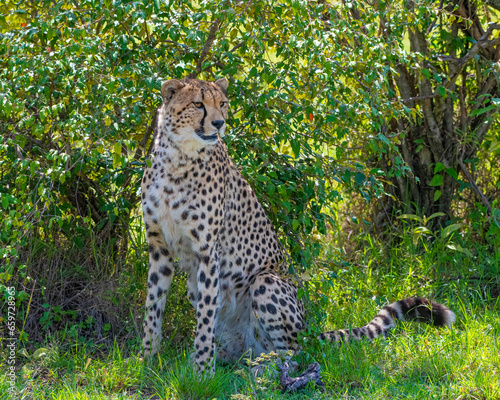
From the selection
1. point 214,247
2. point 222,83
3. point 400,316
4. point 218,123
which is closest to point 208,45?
point 222,83

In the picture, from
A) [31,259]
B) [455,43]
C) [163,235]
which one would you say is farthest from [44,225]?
[455,43]

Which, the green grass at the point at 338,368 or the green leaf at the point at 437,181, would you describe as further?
the green leaf at the point at 437,181

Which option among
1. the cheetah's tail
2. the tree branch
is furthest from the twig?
the tree branch

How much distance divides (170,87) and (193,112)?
174mm

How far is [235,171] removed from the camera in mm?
3609

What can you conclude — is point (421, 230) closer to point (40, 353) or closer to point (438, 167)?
point (438, 167)

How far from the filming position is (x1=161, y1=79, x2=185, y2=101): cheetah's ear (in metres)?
3.16

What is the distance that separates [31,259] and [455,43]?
3203mm

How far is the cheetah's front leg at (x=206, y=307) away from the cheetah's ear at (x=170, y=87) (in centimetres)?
80

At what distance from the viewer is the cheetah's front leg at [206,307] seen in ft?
10.7

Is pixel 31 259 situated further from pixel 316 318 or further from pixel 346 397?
pixel 346 397

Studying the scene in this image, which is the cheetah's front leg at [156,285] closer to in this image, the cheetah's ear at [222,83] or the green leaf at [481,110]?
the cheetah's ear at [222,83]

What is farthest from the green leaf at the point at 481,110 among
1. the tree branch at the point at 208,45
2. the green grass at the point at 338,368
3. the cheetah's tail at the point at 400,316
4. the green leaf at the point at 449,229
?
the tree branch at the point at 208,45

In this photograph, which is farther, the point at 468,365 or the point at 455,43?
the point at 455,43
